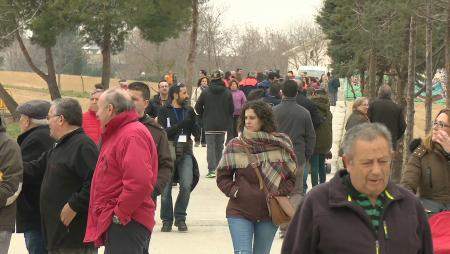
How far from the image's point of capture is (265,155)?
7.39 metres

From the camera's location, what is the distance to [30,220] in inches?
288

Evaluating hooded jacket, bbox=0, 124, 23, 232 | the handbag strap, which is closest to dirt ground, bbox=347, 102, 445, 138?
the handbag strap

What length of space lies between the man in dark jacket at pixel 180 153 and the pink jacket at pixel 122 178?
5.00 meters

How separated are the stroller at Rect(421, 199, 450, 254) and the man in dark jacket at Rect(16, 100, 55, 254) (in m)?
2.95

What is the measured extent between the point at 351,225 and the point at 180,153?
7554 millimetres

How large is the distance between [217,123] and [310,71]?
162 ft

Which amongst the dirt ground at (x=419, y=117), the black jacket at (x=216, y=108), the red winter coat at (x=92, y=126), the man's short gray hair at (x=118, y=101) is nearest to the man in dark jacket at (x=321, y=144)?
the black jacket at (x=216, y=108)

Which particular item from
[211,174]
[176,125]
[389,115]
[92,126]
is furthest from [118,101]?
[211,174]

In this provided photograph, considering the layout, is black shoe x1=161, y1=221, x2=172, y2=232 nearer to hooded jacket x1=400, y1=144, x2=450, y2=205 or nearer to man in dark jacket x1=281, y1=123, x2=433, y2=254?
hooded jacket x1=400, y1=144, x2=450, y2=205

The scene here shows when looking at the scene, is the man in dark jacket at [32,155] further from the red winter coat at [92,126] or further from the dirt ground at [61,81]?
the dirt ground at [61,81]

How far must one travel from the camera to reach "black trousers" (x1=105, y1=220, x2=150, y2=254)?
20.4ft

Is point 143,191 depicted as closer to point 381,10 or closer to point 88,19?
point 381,10

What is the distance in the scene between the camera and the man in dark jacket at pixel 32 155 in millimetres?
7297

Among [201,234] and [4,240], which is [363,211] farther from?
[201,234]
